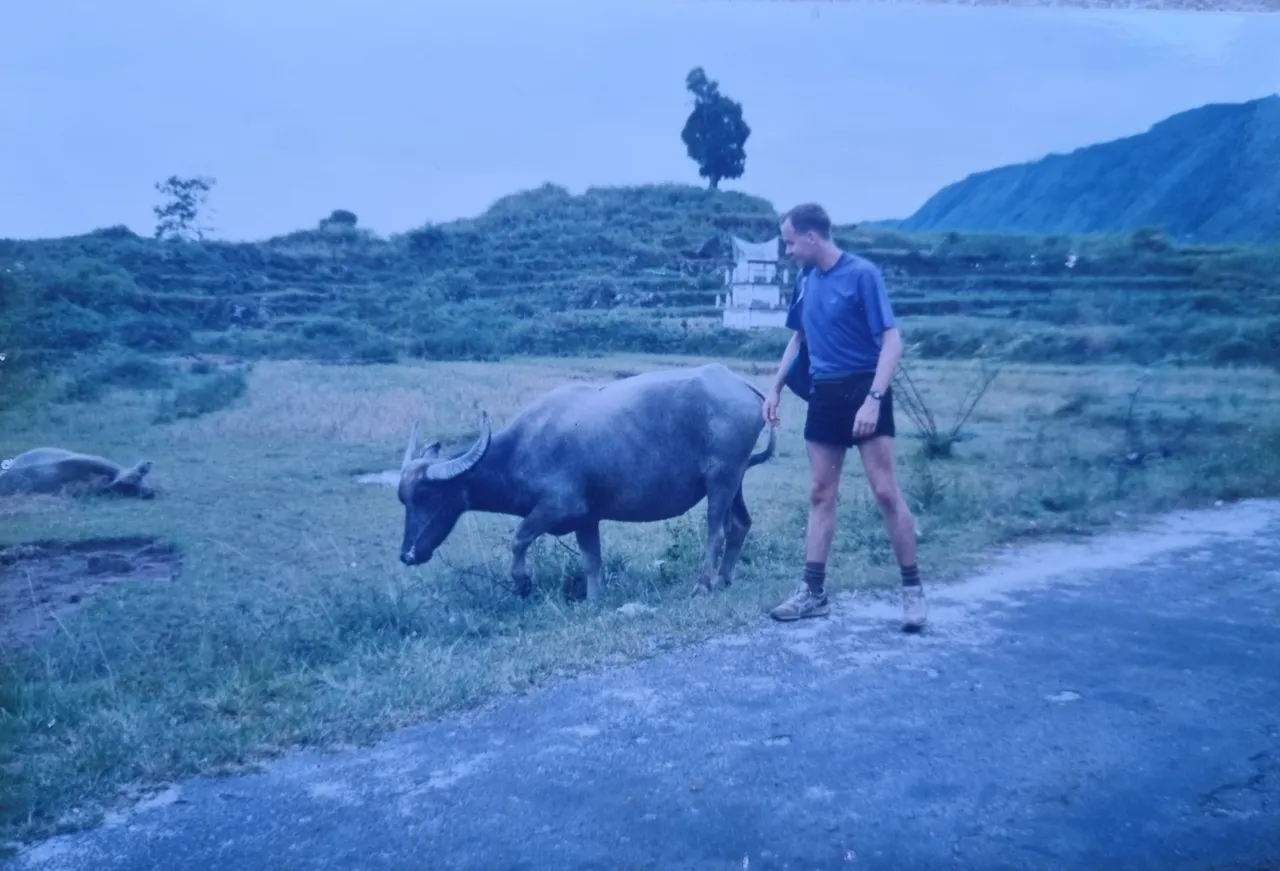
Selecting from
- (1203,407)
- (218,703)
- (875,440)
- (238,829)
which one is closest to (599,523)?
(875,440)

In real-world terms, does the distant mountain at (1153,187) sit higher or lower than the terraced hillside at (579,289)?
higher

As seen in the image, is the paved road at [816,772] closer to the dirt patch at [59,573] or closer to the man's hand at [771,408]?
the man's hand at [771,408]

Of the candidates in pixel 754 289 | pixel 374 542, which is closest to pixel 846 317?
pixel 754 289

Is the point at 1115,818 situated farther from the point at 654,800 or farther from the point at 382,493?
the point at 382,493

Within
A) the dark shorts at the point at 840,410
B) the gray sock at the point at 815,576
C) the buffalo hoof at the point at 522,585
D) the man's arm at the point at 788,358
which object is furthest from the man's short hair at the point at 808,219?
the buffalo hoof at the point at 522,585

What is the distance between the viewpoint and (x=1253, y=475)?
6348 mm

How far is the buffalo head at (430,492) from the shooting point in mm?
5148

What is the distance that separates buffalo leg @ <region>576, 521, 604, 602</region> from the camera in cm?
554

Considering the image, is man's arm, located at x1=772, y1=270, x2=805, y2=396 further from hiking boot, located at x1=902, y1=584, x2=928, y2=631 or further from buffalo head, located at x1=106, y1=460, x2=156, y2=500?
buffalo head, located at x1=106, y1=460, x2=156, y2=500

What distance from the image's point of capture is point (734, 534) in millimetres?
5699

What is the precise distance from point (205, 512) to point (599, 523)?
81.5 inches

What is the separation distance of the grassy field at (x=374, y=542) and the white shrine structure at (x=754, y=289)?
262 millimetres

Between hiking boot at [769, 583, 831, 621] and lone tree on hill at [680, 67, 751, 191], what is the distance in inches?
78.9

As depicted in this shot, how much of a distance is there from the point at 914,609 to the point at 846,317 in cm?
128
